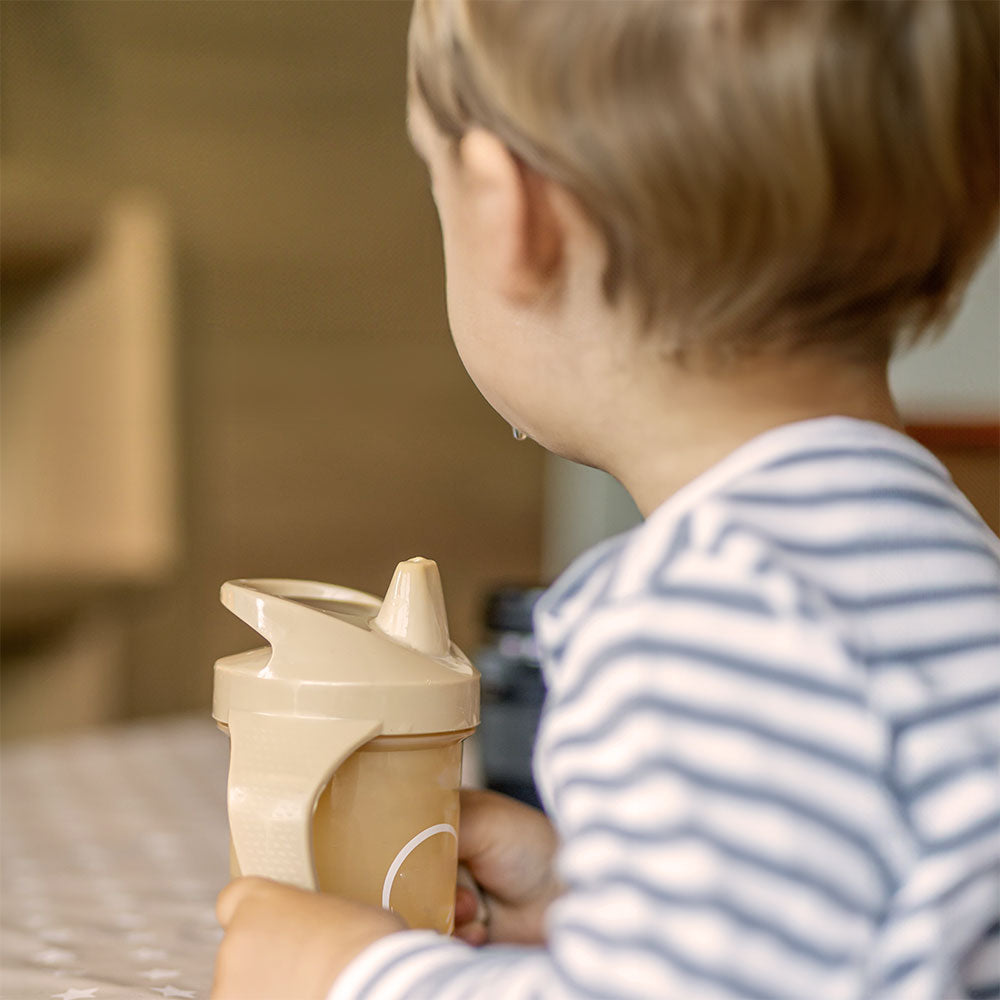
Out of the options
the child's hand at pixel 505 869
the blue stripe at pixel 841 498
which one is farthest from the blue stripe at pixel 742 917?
the child's hand at pixel 505 869

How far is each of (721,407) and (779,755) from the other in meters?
0.13

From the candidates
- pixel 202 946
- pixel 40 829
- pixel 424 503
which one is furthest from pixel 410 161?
pixel 202 946

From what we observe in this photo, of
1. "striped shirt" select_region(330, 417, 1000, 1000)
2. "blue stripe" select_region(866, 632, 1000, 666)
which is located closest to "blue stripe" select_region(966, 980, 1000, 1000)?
"striped shirt" select_region(330, 417, 1000, 1000)

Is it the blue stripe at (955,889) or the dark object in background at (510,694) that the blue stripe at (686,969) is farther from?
the dark object in background at (510,694)

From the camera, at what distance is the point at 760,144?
36 cm

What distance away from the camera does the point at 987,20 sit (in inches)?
15.0

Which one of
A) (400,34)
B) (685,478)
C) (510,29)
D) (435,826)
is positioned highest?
(400,34)

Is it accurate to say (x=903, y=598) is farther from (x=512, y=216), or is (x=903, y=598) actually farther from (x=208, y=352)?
(x=208, y=352)

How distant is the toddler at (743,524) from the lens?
339 mm

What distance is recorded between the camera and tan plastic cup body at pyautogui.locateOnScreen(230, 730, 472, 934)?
466 mm

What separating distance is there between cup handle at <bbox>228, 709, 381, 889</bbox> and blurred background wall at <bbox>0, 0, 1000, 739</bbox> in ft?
4.03

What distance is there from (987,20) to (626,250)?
123 millimetres

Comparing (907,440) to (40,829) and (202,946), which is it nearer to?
(202,946)

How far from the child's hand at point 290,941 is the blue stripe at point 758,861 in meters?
0.12
